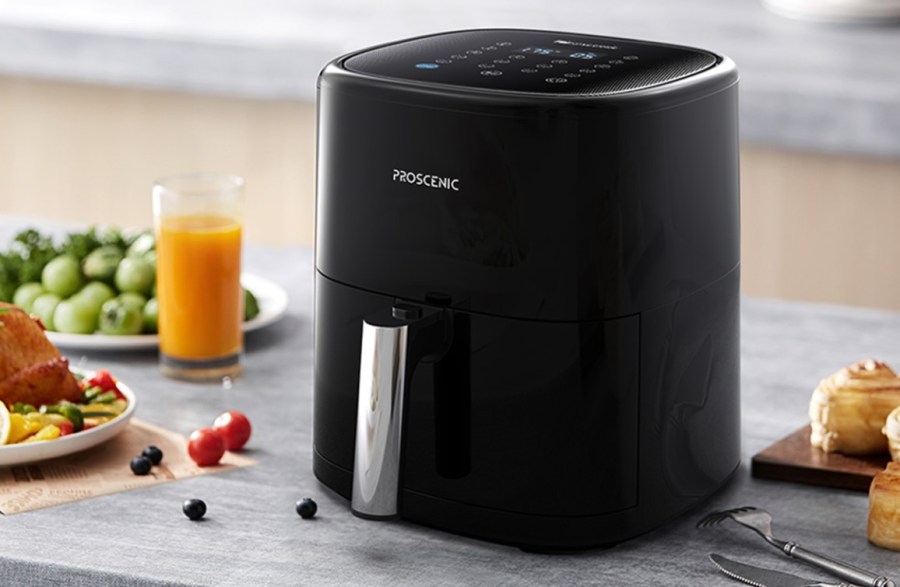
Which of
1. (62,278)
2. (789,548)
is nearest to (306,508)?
(789,548)

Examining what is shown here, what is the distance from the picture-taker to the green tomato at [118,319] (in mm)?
1750

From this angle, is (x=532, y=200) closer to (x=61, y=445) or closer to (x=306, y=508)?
(x=306, y=508)

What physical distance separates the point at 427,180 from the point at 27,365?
47 centimetres

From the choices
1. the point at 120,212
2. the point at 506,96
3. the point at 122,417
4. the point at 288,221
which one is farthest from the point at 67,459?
the point at 120,212

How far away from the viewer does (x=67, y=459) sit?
143cm

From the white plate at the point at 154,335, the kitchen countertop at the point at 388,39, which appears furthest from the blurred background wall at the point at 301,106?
the white plate at the point at 154,335

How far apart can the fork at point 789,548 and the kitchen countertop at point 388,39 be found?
1.84 meters

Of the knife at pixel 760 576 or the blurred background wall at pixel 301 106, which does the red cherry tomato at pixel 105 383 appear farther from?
the blurred background wall at pixel 301 106

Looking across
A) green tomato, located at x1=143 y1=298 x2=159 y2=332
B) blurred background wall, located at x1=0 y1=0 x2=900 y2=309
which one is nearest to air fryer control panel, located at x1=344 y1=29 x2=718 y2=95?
green tomato, located at x1=143 y1=298 x2=159 y2=332

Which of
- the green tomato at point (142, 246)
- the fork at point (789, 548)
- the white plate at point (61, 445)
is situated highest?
the green tomato at point (142, 246)

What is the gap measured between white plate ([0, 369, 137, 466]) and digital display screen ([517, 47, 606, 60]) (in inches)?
21.1

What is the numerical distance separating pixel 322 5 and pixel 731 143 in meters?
2.69

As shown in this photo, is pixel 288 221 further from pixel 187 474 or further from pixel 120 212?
Answer: pixel 187 474

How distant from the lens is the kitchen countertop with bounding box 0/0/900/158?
303 centimetres
